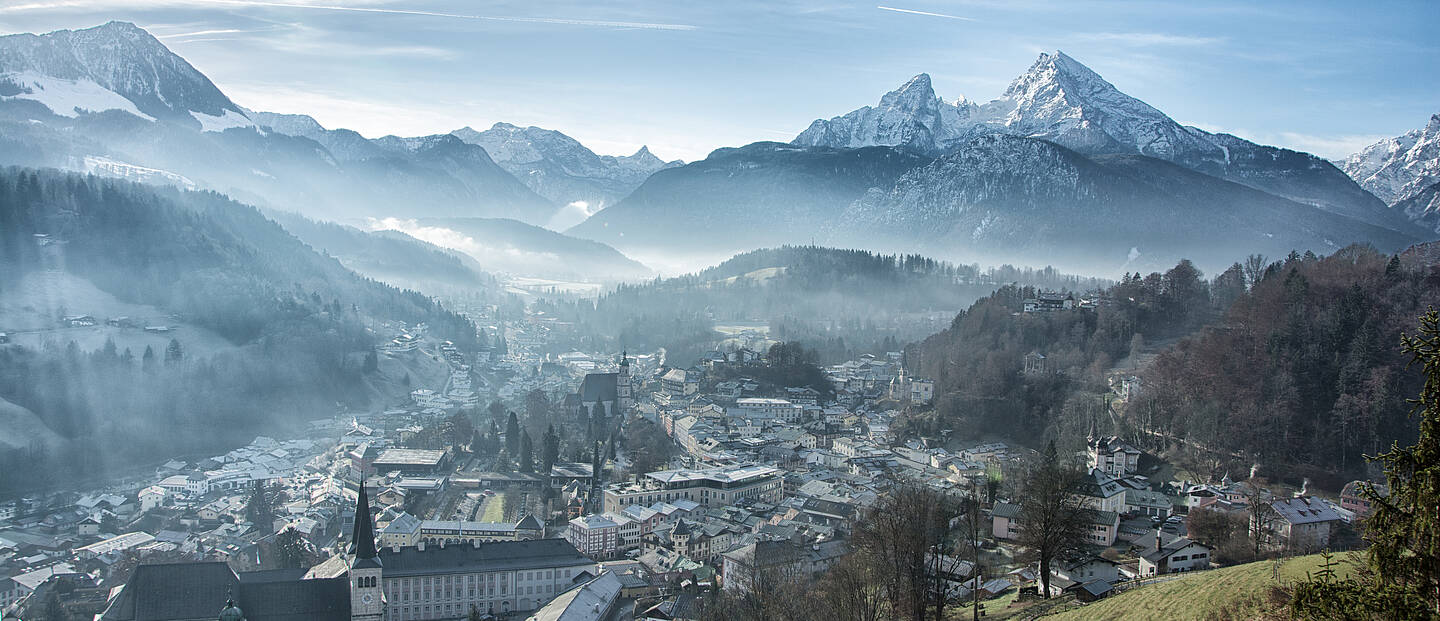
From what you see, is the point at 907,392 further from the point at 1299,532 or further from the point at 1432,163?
the point at 1432,163

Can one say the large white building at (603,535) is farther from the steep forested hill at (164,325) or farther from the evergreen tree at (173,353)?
the evergreen tree at (173,353)

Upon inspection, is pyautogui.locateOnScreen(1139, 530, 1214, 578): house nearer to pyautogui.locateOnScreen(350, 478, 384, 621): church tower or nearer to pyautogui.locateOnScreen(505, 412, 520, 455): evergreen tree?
pyautogui.locateOnScreen(350, 478, 384, 621): church tower

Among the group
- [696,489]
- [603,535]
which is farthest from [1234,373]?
[603,535]

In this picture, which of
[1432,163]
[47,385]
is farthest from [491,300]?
[1432,163]

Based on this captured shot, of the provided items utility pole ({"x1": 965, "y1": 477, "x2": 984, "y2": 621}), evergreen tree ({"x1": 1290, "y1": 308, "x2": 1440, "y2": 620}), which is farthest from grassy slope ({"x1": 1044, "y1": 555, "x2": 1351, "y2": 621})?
evergreen tree ({"x1": 1290, "y1": 308, "x2": 1440, "y2": 620})

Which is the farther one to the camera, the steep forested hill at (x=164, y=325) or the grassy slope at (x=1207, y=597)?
the steep forested hill at (x=164, y=325)

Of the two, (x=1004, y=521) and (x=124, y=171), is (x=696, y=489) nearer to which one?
(x=1004, y=521)

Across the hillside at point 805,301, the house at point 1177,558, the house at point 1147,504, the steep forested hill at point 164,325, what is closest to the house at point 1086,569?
the house at point 1177,558
